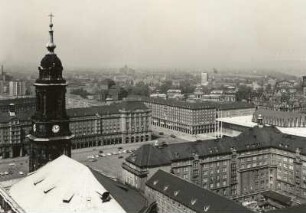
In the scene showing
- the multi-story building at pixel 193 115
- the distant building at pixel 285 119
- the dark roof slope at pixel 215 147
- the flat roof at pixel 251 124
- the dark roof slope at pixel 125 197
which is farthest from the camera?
the multi-story building at pixel 193 115

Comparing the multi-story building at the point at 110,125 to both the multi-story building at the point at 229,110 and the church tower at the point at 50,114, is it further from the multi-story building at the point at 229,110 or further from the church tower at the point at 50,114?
the church tower at the point at 50,114

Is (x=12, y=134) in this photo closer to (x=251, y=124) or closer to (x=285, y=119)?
(x=251, y=124)

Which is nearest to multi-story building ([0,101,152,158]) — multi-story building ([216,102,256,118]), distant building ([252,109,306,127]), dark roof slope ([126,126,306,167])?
multi-story building ([216,102,256,118])

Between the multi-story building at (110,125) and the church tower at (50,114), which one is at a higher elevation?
the church tower at (50,114)

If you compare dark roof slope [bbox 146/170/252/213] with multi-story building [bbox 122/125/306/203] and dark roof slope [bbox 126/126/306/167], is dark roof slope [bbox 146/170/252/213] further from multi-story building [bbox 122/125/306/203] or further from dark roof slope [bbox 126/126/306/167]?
dark roof slope [bbox 126/126/306/167]

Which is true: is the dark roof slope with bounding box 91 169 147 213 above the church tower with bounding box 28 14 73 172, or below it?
below

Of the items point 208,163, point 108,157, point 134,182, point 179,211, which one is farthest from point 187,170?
point 108,157

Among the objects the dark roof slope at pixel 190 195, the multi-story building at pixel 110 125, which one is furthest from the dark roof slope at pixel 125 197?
the multi-story building at pixel 110 125

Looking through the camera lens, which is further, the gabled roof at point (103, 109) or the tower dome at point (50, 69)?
the gabled roof at point (103, 109)
